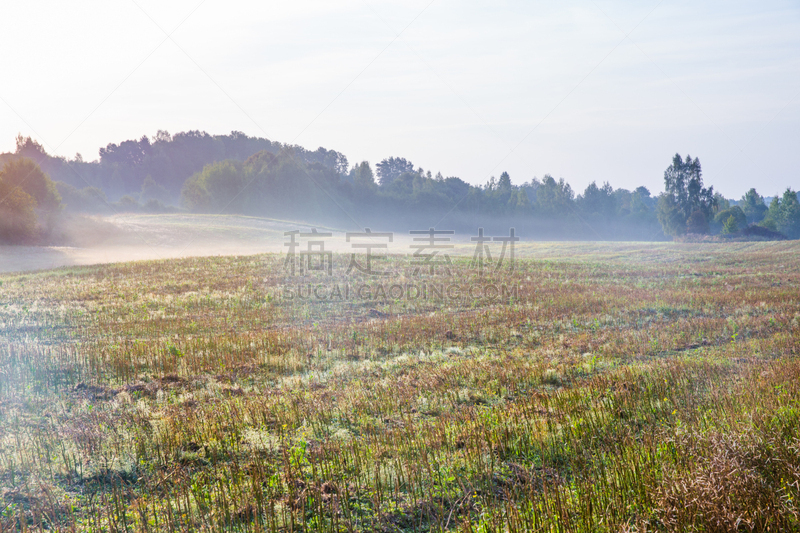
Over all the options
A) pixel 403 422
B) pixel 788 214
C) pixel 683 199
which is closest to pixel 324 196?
pixel 683 199

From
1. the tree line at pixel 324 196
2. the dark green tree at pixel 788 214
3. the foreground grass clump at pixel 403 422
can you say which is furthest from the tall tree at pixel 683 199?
the foreground grass clump at pixel 403 422

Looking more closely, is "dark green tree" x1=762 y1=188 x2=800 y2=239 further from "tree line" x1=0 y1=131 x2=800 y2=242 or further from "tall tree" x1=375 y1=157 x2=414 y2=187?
"tall tree" x1=375 y1=157 x2=414 y2=187

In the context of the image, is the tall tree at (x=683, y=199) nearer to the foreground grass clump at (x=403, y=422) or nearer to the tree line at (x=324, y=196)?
the tree line at (x=324, y=196)

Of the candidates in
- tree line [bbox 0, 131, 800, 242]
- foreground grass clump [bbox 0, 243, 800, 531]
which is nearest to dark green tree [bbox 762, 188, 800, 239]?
tree line [bbox 0, 131, 800, 242]

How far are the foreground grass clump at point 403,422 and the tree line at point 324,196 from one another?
176 feet

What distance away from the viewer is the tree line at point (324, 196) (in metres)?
84.8

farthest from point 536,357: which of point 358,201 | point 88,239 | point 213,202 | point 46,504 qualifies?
point 358,201

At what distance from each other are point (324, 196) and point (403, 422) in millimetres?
104695

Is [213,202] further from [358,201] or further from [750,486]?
[750,486]

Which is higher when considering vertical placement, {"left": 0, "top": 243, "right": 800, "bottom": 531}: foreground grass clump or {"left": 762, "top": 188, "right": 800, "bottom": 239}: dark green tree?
{"left": 762, "top": 188, "right": 800, "bottom": 239}: dark green tree

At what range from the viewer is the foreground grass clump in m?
4.62

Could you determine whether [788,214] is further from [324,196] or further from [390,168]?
[390,168]

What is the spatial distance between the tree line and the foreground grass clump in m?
53.7

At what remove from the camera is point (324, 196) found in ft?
357
